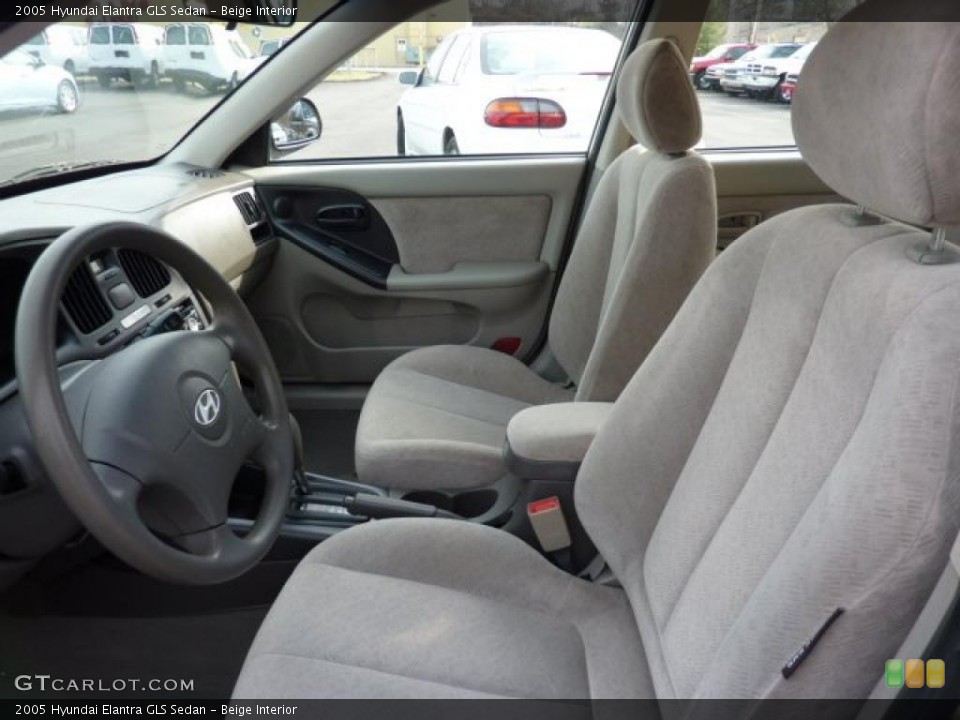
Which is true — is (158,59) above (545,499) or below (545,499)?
above

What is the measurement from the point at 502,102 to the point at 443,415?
1.19 m

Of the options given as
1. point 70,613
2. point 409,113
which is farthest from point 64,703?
point 409,113

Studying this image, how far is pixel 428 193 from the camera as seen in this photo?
2443mm

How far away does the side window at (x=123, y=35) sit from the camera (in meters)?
1.88

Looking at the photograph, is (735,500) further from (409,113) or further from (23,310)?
(409,113)

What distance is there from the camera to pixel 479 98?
2576mm

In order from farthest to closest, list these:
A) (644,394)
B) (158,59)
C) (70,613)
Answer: (158,59)
(70,613)
(644,394)

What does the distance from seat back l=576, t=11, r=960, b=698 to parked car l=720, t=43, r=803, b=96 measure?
1.42m

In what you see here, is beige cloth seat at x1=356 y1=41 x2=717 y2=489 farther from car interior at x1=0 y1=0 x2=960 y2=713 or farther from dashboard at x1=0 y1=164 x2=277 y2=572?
dashboard at x1=0 y1=164 x2=277 y2=572

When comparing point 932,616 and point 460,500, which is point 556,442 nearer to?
point 460,500

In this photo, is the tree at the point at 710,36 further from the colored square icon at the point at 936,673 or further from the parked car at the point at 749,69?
the colored square icon at the point at 936,673

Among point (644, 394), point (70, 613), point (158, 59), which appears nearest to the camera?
point (644, 394)

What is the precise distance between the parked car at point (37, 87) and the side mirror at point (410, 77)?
912 mm

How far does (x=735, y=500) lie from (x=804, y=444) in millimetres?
135
